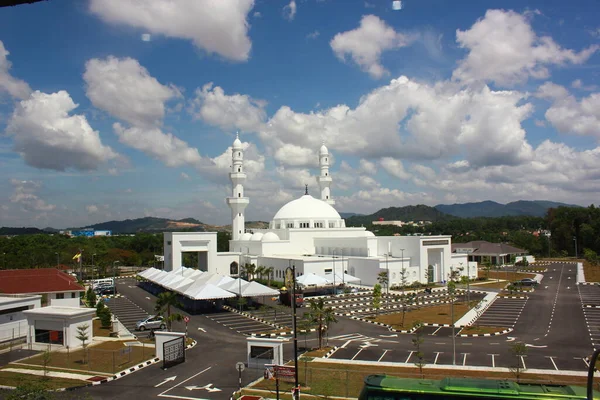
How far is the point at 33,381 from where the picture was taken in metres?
18.5

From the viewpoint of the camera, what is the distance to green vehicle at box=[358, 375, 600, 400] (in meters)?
10.7

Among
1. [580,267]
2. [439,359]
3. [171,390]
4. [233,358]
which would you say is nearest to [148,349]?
[233,358]

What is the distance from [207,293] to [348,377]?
19.9 m

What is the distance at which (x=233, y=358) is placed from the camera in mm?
22891

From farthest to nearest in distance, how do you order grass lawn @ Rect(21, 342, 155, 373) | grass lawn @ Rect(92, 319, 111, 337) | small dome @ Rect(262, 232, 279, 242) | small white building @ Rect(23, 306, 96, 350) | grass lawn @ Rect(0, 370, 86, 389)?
small dome @ Rect(262, 232, 279, 242)
grass lawn @ Rect(92, 319, 111, 337)
small white building @ Rect(23, 306, 96, 350)
grass lawn @ Rect(21, 342, 155, 373)
grass lawn @ Rect(0, 370, 86, 389)

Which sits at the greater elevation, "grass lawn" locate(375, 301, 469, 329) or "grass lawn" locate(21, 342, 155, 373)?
"grass lawn" locate(21, 342, 155, 373)

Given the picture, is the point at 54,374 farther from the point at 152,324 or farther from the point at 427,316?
the point at 427,316

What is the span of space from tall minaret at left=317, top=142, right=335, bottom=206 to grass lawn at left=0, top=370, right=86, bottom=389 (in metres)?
55.0

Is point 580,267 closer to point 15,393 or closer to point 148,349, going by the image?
point 148,349

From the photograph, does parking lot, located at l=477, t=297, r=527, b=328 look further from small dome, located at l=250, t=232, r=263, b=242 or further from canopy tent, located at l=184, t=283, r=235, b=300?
small dome, located at l=250, t=232, r=263, b=242

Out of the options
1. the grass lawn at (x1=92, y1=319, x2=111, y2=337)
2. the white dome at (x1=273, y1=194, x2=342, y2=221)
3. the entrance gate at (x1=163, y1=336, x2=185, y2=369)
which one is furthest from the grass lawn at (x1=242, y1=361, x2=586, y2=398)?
the white dome at (x1=273, y1=194, x2=342, y2=221)

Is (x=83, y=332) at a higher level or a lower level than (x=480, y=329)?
higher

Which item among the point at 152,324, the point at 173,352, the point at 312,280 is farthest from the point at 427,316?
the point at 173,352

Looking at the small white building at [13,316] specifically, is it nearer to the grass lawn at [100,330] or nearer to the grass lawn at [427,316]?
the grass lawn at [100,330]
